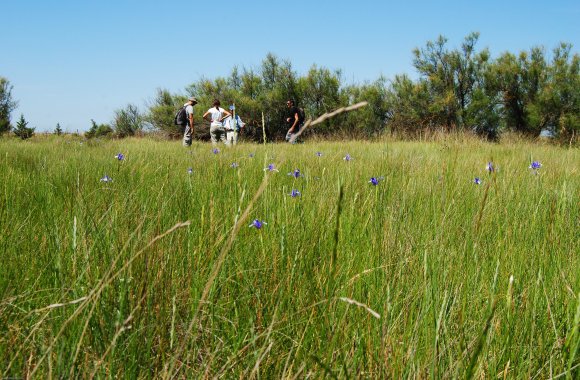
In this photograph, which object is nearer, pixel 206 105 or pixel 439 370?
pixel 439 370

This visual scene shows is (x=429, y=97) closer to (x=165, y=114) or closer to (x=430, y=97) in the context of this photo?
(x=430, y=97)

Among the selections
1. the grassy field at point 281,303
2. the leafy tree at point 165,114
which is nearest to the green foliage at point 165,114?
the leafy tree at point 165,114

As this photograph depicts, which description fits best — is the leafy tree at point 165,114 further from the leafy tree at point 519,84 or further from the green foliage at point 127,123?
the leafy tree at point 519,84

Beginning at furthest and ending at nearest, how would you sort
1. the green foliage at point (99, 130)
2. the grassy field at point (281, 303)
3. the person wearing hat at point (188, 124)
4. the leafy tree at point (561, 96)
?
the green foliage at point (99, 130)
the leafy tree at point (561, 96)
the person wearing hat at point (188, 124)
the grassy field at point (281, 303)

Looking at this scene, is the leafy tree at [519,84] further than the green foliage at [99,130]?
No

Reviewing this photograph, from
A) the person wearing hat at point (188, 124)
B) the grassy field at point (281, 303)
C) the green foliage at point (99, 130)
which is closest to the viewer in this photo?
the grassy field at point (281, 303)

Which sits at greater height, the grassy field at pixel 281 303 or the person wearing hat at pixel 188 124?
the person wearing hat at pixel 188 124

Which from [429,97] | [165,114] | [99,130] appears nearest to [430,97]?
[429,97]

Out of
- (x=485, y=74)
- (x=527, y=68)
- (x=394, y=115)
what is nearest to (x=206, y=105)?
(x=394, y=115)

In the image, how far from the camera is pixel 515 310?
4.03 ft

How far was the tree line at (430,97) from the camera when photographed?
18172mm

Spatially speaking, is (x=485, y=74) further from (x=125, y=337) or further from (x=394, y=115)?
(x=125, y=337)

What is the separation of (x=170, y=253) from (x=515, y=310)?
917 millimetres

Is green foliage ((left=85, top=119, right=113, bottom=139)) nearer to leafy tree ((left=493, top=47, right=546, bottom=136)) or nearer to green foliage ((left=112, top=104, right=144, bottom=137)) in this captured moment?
green foliage ((left=112, top=104, right=144, bottom=137))
